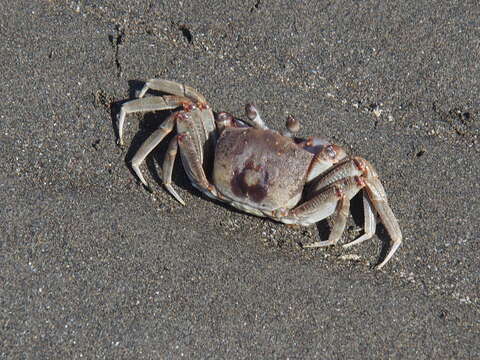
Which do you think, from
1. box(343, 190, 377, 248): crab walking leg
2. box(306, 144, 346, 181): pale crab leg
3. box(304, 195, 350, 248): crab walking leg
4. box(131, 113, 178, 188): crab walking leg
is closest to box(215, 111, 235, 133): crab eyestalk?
box(131, 113, 178, 188): crab walking leg

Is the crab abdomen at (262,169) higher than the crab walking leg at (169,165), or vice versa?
the crab abdomen at (262,169)

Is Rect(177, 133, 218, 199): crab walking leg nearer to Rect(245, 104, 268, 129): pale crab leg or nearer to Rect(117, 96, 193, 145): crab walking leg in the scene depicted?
Rect(117, 96, 193, 145): crab walking leg

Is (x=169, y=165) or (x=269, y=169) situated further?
(x=169, y=165)

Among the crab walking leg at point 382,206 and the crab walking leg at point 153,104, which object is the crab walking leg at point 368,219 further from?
the crab walking leg at point 153,104

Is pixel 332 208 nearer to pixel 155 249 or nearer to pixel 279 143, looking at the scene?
pixel 279 143

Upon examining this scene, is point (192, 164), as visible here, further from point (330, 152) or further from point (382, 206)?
point (382, 206)

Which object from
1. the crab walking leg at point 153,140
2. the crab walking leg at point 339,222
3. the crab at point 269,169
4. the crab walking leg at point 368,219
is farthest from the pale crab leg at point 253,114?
the crab walking leg at point 368,219

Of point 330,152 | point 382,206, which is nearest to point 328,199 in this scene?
point 330,152
